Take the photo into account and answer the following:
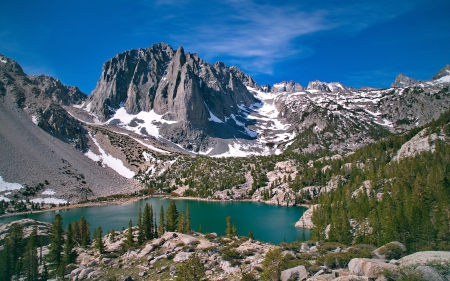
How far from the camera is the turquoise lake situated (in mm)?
69812

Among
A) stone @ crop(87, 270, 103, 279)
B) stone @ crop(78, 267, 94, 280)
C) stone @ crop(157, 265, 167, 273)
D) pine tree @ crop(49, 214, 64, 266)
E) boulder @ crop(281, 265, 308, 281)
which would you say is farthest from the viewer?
pine tree @ crop(49, 214, 64, 266)

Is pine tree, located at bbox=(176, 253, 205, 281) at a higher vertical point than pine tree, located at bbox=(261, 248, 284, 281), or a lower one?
lower

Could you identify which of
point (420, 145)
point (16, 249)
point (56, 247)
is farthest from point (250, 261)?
point (420, 145)

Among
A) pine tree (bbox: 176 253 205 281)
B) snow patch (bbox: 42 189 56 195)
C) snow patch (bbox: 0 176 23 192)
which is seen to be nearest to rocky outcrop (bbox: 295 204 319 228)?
pine tree (bbox: 176 253 205 281)

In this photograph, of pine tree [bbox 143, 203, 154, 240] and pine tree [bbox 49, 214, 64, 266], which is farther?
pine tree [bbox 143, 203, 154, 240]

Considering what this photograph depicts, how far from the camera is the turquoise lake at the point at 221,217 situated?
229ft

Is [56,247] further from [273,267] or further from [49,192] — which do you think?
[49,192]

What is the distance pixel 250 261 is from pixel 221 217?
56363 millimetres

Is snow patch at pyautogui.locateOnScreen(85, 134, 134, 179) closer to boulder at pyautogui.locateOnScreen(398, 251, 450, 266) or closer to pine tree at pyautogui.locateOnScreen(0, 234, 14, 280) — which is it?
pine tree at pyautogui.locateOnScreen(0, 234, 14, 280)

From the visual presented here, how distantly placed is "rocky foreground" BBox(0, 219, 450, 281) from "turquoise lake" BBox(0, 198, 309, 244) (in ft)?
76.9

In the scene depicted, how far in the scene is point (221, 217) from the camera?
87.0 meters

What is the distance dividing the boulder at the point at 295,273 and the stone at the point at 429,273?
287 inches

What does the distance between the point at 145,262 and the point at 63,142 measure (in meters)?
131

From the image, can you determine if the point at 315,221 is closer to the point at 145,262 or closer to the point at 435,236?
the point at 435,236
